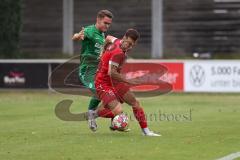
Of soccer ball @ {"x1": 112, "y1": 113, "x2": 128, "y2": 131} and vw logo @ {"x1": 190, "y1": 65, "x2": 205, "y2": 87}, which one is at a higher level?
soccer ball @ {"x1": 112, "y1": 113, "x2": 128, "y2": 131}

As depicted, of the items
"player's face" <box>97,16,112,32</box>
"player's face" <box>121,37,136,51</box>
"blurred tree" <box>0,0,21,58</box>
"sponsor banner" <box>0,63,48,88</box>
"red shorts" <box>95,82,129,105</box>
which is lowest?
"sponsor banner" <box>0,63,48,88</box>

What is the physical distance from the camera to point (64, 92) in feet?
94.0

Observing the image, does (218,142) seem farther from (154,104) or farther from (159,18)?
(159,18)

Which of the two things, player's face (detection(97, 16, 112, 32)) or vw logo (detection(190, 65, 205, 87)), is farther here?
vw logo (detection(190, 65, 205, 87))

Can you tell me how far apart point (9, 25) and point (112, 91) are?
2231cm

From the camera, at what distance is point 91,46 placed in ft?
44.6

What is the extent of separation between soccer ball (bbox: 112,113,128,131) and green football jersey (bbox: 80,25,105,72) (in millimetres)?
1240

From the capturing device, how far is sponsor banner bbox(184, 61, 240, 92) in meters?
27.7

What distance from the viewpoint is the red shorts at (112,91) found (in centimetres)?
1298

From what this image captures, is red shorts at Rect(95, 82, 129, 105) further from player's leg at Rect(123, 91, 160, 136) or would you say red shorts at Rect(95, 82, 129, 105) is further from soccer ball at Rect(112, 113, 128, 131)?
soccer ball at Rect(112, 113, 128, 131)

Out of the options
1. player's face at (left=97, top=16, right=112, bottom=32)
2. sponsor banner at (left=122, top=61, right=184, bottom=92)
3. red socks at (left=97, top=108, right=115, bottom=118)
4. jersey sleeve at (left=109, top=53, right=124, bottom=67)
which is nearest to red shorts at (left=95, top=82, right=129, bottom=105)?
red socks at (left=97, top=108, right=115, bottom=118)

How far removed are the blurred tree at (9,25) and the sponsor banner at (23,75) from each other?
491cm

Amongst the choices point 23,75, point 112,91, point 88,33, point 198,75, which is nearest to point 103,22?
point 88,33

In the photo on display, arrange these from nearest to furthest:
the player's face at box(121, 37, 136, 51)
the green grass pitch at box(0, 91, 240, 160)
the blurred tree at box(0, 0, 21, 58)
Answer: the green grass pitch at box(0, 91, 240, 160) → the player's face at box(121, 37, 136, 51) → the blurred tree at box(0, 0, 21, 58)
